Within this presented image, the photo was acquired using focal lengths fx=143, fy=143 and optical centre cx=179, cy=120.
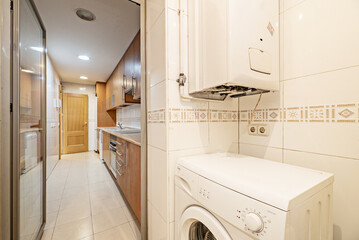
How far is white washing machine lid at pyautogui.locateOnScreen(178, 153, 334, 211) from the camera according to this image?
407mm

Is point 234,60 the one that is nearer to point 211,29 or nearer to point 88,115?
point 211,29

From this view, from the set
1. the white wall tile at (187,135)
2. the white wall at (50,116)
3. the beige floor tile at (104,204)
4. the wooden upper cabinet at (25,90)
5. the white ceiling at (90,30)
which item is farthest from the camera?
the white wall at (50,116)

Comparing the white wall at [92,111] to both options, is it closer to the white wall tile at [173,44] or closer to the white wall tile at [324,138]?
the white wall tile at [173,44]

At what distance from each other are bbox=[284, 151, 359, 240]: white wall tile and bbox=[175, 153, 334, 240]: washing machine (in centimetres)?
15

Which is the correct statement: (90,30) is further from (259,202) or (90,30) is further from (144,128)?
(259,202)

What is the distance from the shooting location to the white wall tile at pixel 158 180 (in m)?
0.86

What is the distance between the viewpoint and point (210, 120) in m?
0.99

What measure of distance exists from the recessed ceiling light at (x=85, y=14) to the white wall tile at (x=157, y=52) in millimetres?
1129

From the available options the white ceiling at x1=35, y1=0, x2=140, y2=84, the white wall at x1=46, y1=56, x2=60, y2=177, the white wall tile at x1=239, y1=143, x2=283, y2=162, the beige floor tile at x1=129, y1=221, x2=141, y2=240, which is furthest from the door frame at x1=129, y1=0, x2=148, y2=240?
the white wall at x1=46, y1=56, x2=60, y2=177

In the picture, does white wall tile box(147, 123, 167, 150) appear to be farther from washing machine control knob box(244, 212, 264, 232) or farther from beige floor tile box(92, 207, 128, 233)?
beige floor tile box(92, 207, 128, 233)

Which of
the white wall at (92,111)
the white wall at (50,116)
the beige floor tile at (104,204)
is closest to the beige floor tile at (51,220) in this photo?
the beige floor tile at (104,204)

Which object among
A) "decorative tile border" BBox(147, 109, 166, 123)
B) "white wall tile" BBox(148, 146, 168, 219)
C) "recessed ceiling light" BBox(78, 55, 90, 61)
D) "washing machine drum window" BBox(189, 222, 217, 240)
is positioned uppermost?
"recessed ceiling light" BBox(78, 55, 90, 61)

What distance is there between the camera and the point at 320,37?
70cm

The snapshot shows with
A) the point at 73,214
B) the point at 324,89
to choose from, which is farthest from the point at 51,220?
the point at 324,89
